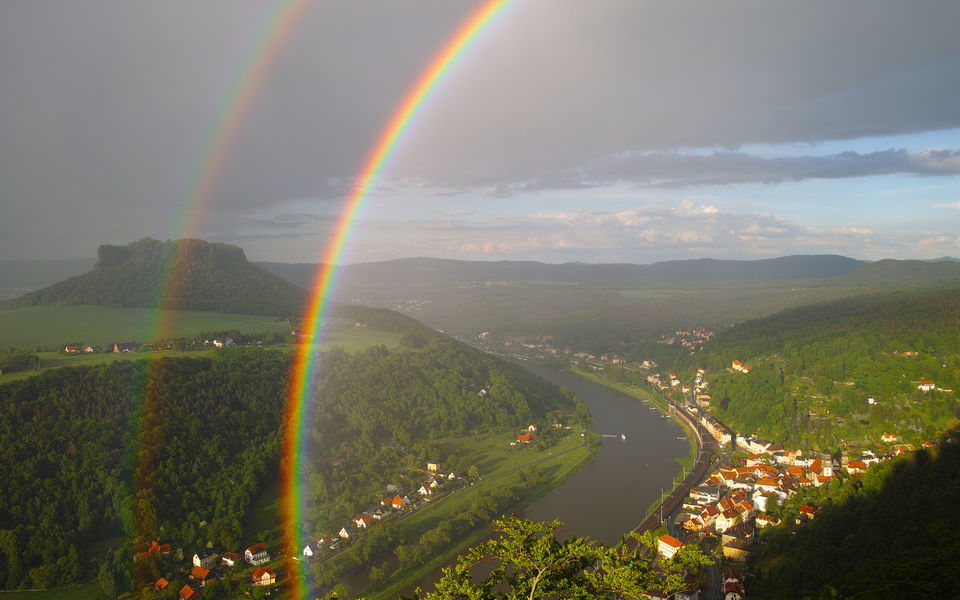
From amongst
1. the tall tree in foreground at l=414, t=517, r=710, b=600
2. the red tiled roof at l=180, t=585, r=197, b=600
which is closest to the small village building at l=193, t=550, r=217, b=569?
the red tiled roof at l=180, t=585, r=197, b=600

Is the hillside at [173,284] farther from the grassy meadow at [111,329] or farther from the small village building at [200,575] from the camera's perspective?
the small village building at [200,575]

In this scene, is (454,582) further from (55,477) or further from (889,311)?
(889,311)

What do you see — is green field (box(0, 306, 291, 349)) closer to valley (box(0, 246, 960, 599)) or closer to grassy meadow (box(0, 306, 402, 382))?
grassy meadow (box(0, 306, 402, 382))

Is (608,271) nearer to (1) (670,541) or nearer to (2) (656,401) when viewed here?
(2) (656,401)

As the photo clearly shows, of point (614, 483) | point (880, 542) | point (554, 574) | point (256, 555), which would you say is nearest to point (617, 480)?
point (614, 483)

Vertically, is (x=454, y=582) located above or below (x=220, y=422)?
above

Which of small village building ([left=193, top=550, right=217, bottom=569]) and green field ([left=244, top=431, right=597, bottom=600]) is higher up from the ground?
small village building ([left=193, top=550, right=217, bottom=569])

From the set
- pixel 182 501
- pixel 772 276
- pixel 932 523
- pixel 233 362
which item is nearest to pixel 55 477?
pixel 182 501
